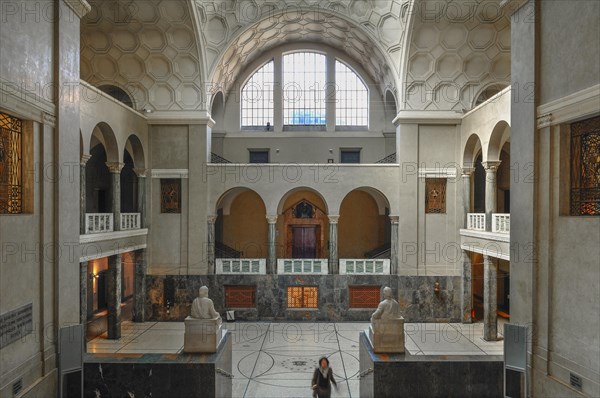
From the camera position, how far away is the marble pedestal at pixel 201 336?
10.7 m

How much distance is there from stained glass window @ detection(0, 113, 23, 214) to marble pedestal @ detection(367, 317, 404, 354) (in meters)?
7.95

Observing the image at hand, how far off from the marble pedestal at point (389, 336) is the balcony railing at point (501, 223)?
7107mm

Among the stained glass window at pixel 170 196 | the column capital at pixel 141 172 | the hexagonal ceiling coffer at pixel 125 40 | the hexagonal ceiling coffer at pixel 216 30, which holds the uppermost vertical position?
the hexagonal ceiling coffer at pixel 216 30

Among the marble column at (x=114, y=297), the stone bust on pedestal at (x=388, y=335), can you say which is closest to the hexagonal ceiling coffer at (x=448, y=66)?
the stone bust on pedestal at (x=388, y=335)

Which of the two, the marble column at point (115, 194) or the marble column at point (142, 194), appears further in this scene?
the marble column at point (142, 194)

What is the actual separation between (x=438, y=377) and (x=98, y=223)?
12.2 meters

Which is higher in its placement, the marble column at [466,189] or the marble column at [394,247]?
the marble column at [466,189]

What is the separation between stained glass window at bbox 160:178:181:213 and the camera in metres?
20.6

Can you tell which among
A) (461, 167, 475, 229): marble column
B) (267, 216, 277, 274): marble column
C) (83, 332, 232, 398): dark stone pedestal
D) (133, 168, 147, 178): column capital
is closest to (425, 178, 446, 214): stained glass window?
→ (461, 167, 475, 229): marble column

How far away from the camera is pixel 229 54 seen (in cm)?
2136

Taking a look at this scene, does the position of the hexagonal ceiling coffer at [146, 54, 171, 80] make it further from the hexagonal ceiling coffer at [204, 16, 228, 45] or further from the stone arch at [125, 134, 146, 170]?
the stone arch at [125, 134, 146, 170]

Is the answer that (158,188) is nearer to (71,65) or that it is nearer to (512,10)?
(71,65)

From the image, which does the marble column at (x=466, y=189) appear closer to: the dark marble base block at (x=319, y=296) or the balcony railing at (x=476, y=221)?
the balcony railing at (x=476, y=221)

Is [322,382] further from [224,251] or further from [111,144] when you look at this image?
[224,251]
